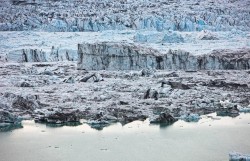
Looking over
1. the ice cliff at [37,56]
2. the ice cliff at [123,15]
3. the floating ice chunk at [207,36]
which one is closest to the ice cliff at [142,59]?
the ice cliff at [37,56]

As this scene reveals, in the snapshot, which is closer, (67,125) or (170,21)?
(67,125)

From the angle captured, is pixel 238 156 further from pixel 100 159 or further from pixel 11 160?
pixel 11 160

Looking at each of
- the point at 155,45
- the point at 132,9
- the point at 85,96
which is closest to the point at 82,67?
the point at 85,96

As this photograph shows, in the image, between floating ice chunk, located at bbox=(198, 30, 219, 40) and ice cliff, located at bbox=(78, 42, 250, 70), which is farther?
floating ice chunk, located at bbox=(198, 30, 219, 40)

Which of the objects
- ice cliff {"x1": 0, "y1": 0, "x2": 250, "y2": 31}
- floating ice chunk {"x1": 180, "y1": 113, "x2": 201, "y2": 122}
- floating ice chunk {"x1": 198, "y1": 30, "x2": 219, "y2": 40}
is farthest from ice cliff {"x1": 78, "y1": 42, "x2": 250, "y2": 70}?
ice cliff {"x1": 0, "y1": 0, "x2": 250, "y2": 31}

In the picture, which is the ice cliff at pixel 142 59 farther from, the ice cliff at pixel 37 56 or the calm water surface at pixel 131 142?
the calm water surface at pixel 131 142

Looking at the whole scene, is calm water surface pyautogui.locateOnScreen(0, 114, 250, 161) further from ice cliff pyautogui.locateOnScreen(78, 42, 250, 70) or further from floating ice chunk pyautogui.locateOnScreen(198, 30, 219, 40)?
floating ice chunk pyautogui.locateOnScreen(198, 30, 219, 40)

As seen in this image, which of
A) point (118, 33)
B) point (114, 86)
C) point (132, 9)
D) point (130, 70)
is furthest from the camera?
point (132, 9)
